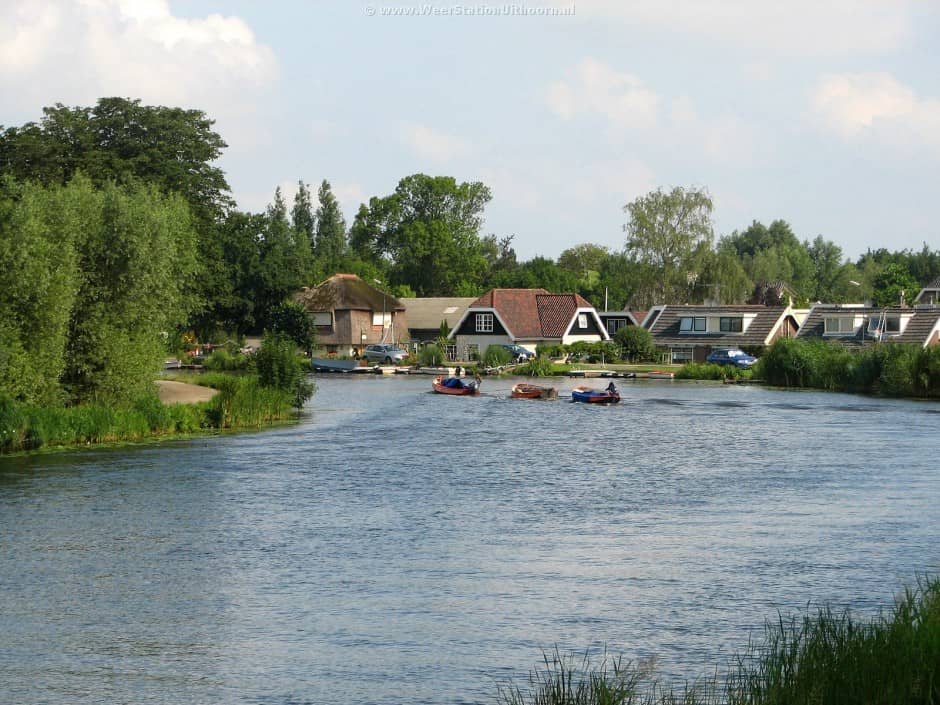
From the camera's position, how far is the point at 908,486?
34719mm

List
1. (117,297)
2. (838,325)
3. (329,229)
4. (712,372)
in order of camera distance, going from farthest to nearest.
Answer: (329,229)
(838,325)
(712,372)
(117,297)

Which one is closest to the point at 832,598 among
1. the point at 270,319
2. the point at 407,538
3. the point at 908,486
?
the point at 407,538

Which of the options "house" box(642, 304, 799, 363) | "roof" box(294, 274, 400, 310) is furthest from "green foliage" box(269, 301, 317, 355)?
"house" box(642, 304, 799, 363)

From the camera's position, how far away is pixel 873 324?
94.9 metres

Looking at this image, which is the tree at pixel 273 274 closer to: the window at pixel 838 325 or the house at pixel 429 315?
the house at pixel 429 315

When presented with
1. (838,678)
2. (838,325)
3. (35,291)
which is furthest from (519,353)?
(838,678)

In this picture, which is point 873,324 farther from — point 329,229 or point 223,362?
point 329,229

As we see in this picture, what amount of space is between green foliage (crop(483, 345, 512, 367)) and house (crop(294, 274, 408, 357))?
18.6 meters

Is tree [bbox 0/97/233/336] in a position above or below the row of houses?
above

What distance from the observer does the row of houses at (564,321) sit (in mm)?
95562

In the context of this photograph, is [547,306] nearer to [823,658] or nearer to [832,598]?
[832,598]

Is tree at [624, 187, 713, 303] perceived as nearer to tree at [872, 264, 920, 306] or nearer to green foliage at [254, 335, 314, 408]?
tree at [872, 264, 920, 306]

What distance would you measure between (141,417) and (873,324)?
67.1m

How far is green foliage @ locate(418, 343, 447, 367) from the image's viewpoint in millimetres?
105238
